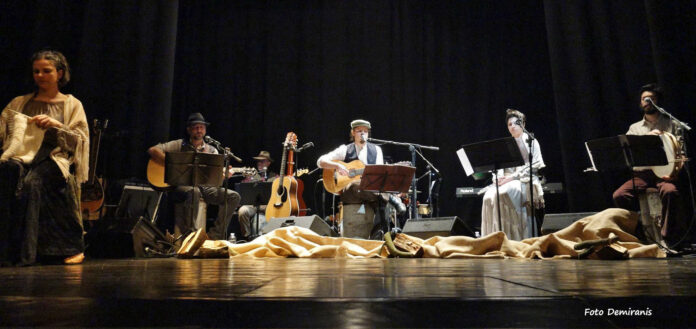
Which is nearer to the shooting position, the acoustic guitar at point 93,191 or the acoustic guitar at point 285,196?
the acoustic guitar at point 93,191

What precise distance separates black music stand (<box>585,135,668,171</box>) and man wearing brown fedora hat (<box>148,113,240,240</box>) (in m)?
3.54

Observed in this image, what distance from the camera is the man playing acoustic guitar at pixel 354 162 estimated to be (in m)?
5.04

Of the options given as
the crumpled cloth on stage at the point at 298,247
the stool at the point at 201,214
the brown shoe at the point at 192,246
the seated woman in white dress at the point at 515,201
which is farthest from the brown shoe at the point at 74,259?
the seated woman in white dress at the point at 515,201

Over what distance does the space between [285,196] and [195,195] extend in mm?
1526

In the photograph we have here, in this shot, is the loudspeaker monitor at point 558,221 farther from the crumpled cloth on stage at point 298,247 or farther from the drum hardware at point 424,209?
the drum hardware at point 424,209

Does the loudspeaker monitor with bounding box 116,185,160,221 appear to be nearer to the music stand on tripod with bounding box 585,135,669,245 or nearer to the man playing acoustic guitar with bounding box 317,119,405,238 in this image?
the man playing acoustic guitar with bounding box 317,119,405,238

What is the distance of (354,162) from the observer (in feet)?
17.5

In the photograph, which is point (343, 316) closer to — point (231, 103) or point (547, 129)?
point (547, 129)

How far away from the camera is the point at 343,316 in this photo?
550mm

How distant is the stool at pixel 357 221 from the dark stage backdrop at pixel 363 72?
2.27m

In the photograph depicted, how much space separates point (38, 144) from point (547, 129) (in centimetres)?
612

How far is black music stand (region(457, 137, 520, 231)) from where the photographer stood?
4146 millimetres

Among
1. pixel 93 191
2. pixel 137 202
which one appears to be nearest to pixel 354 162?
pixel 137 202

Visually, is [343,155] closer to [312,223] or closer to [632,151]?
[312,223]
